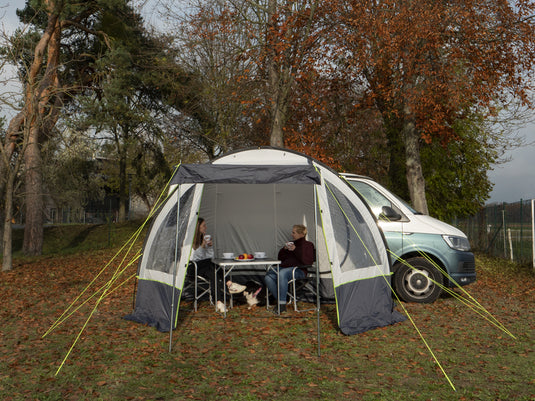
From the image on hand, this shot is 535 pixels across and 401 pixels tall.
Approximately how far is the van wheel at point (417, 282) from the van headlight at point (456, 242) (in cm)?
48

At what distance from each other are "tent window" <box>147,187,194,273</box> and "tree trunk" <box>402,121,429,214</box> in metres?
9.53

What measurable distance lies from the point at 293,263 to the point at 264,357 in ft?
8.46

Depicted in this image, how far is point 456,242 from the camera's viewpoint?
30.3ft

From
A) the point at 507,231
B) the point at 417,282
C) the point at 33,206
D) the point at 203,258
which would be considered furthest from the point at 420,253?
the point at 33,206

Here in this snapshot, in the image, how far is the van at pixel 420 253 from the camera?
9125 millimetres

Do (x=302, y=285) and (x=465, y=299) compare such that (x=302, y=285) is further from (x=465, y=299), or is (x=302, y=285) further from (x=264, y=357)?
(x=465, y=299)

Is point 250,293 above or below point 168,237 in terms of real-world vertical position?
below

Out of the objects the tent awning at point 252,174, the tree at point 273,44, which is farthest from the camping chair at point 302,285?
the tree at point 273,44

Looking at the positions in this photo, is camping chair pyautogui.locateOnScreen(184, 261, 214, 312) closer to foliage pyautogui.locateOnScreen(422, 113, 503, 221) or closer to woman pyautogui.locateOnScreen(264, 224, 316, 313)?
woman pyautogui.locateOnScreen(264, 224, 316, 313)

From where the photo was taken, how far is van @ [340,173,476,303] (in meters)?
9.12

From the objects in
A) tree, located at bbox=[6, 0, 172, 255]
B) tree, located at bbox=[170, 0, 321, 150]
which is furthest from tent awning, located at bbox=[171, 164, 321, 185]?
tree, located at bbox=[6, 0, 172, 255]

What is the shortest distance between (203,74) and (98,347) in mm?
17278

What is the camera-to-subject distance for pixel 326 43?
16.5 m

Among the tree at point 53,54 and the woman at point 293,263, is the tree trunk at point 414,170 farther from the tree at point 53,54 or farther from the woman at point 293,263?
the tree at point 53,54
